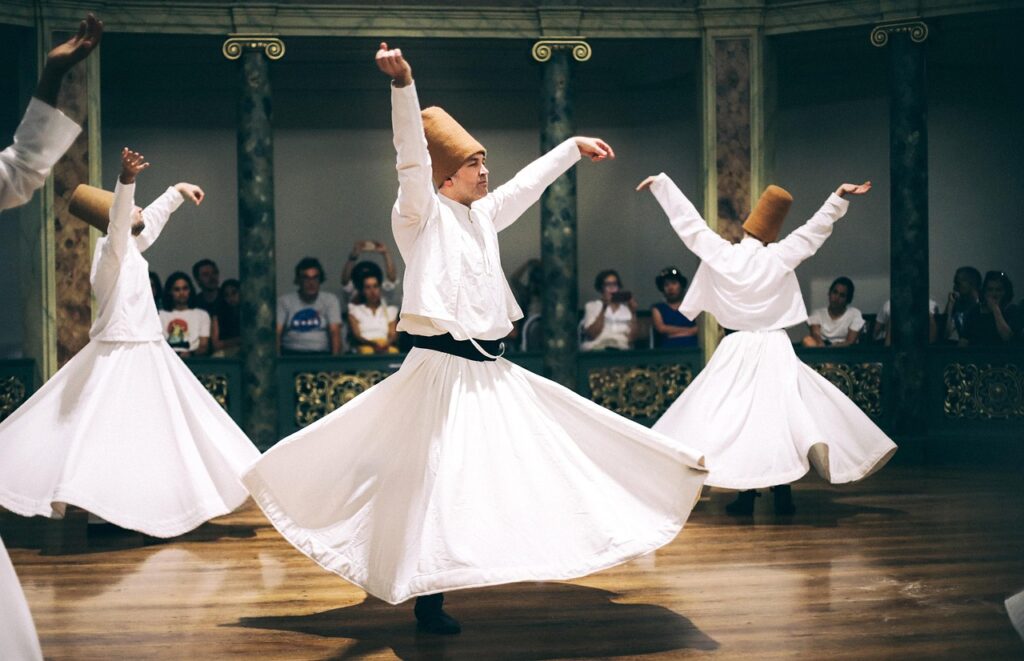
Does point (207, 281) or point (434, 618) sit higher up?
point (207, 281)

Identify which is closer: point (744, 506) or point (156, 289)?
point (744, 506)

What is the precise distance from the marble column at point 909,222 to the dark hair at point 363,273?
12.2ft

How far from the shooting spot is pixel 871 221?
454 inches

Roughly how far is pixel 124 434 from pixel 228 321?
A: 11.4 ft

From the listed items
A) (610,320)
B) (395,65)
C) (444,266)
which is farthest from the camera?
(610,320)

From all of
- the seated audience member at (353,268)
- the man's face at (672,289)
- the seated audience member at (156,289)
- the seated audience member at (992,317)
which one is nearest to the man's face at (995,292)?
the seated audience member at (992,317)

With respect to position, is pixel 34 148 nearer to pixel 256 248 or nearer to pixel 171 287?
pixel 256 248

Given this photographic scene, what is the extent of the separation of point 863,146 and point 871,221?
0.70 meters

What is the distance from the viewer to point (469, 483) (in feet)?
13.2

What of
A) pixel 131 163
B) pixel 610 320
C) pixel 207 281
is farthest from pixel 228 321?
pixel 131 163

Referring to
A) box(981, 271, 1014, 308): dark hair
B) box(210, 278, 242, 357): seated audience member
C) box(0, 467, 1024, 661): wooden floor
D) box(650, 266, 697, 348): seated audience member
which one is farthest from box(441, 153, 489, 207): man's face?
box(981, 271, 1014, 308): dark hair

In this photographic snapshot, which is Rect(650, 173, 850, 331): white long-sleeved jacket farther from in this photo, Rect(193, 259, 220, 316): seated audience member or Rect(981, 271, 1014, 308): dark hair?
Rect(193, 259, 220, 316): seated audience member

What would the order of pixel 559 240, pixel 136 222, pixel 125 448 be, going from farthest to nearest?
pixel 559 240 < pixel 136 222 < pixel 125 448

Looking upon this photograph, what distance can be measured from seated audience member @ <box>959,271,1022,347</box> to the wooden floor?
2.61 meters
